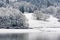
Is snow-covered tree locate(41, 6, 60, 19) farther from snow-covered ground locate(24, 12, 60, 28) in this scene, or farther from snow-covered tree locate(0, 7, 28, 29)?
snow-covered tree locate(0, 7, 28, 29)

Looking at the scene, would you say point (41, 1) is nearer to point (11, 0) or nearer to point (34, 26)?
point (11, 0)

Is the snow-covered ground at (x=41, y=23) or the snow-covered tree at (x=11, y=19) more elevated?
the snow-covered tree at (x=11, y=19)

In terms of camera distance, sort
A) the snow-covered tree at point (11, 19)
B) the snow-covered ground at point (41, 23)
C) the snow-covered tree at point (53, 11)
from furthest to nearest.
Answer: the snow-covered tree at point (53, 11)
the snow-covered ground at point (41, 23)
the snow-covered tree at point (11, 19)

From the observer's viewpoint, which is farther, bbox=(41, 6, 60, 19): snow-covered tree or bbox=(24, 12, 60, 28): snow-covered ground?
bbox=(41, 6, 60, 19): snow-covered tree

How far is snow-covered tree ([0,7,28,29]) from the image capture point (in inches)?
1596

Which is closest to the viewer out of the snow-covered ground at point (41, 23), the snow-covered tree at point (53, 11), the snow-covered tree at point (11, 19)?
the snow-covered tree at point (11, 19)

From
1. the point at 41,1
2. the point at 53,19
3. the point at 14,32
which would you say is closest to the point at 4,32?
the point at 14,32

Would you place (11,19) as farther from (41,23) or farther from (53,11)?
(53,11)

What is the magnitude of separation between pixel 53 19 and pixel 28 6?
9486 mm

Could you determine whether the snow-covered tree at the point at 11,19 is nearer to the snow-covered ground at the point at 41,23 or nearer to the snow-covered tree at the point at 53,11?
the snow-covered ground at the point at 41,23

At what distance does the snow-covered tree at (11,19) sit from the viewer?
40531 millimetres

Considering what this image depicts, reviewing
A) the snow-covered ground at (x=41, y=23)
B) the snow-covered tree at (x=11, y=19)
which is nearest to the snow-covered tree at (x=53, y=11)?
the snow-covered ground at (x=41, y=23)

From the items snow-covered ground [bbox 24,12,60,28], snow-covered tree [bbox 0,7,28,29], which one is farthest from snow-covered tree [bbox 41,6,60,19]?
snow-covered tree [bbox 0,7,28,29]

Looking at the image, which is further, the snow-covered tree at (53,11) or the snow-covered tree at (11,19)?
the snow-covered tree at (53,11)
